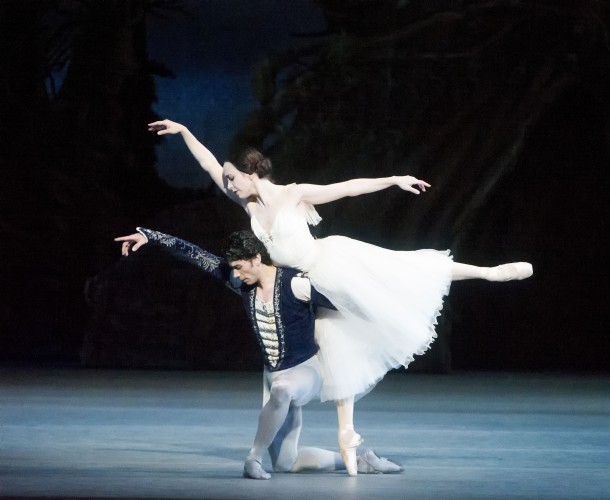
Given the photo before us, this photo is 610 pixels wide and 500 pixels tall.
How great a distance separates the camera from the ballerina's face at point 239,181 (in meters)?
3.97

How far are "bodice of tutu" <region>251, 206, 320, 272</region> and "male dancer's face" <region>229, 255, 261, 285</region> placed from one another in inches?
4.3

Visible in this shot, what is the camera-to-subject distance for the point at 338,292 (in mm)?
3920

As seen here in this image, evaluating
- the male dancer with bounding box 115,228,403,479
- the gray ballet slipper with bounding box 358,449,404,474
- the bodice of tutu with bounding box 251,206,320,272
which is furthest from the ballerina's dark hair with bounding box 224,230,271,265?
the gray ballet slipper with bounding box 358,449,404,474

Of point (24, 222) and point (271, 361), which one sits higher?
point (24, 222)

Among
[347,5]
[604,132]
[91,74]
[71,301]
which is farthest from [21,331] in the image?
[604,132]

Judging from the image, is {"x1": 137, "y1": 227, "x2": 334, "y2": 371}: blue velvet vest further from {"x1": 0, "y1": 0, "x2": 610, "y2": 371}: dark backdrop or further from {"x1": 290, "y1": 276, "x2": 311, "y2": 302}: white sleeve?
{"x1": 0, "y1": 0, "x2": 610, "y2": 371}: dark backdrop

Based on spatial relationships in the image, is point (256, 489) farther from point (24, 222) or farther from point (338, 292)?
point (24, 222)

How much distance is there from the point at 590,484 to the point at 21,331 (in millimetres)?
5333

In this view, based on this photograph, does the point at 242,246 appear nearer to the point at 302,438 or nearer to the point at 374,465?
the point at 374,465

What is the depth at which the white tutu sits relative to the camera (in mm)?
3963

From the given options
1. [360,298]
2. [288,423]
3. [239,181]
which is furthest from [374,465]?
[239,181]

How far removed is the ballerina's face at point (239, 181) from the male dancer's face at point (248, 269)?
25 centimetres

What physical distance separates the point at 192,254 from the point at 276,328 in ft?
1.19

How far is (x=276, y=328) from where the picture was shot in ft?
12.9
